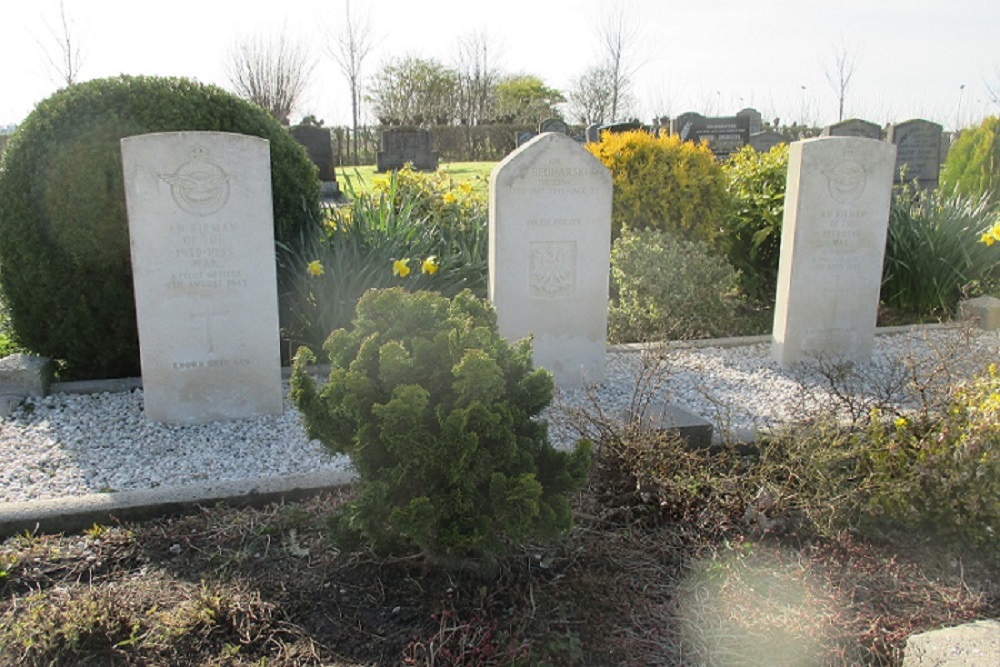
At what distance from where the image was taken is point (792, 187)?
18.4ft

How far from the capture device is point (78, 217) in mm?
5012

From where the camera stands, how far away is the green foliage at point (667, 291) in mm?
6586

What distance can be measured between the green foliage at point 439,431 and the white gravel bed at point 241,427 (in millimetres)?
843

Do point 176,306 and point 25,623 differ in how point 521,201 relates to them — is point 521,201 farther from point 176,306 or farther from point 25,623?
point 25,623

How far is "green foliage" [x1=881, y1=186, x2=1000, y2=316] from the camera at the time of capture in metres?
7.26

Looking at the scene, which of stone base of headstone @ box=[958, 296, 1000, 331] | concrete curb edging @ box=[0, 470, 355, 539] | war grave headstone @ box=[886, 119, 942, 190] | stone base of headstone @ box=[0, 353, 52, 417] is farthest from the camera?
war grave headstone @ box=[886, 119, 942, 190]

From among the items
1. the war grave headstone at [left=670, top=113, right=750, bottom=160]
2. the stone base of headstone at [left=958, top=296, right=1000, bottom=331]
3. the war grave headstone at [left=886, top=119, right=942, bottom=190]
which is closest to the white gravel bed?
the stone base of headstone at [left=958, top=296, right=1000, bottom=331]

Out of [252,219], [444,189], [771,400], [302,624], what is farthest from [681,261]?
[302,624]

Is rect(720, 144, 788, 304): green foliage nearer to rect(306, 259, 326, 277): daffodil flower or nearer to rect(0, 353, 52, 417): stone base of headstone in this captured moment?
rect(306, 259, 326, 277): daffodil flower

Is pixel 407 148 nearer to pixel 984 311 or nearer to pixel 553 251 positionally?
pixel 984 311

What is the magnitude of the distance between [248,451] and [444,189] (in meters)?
4.20

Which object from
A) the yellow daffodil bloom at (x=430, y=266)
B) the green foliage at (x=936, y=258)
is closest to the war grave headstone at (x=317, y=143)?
the yellow daffodil bloom at (x=430, y=266)

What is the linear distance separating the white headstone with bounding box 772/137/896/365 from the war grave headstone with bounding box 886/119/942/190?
932 cm

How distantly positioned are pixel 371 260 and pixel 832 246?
3.22 metres
